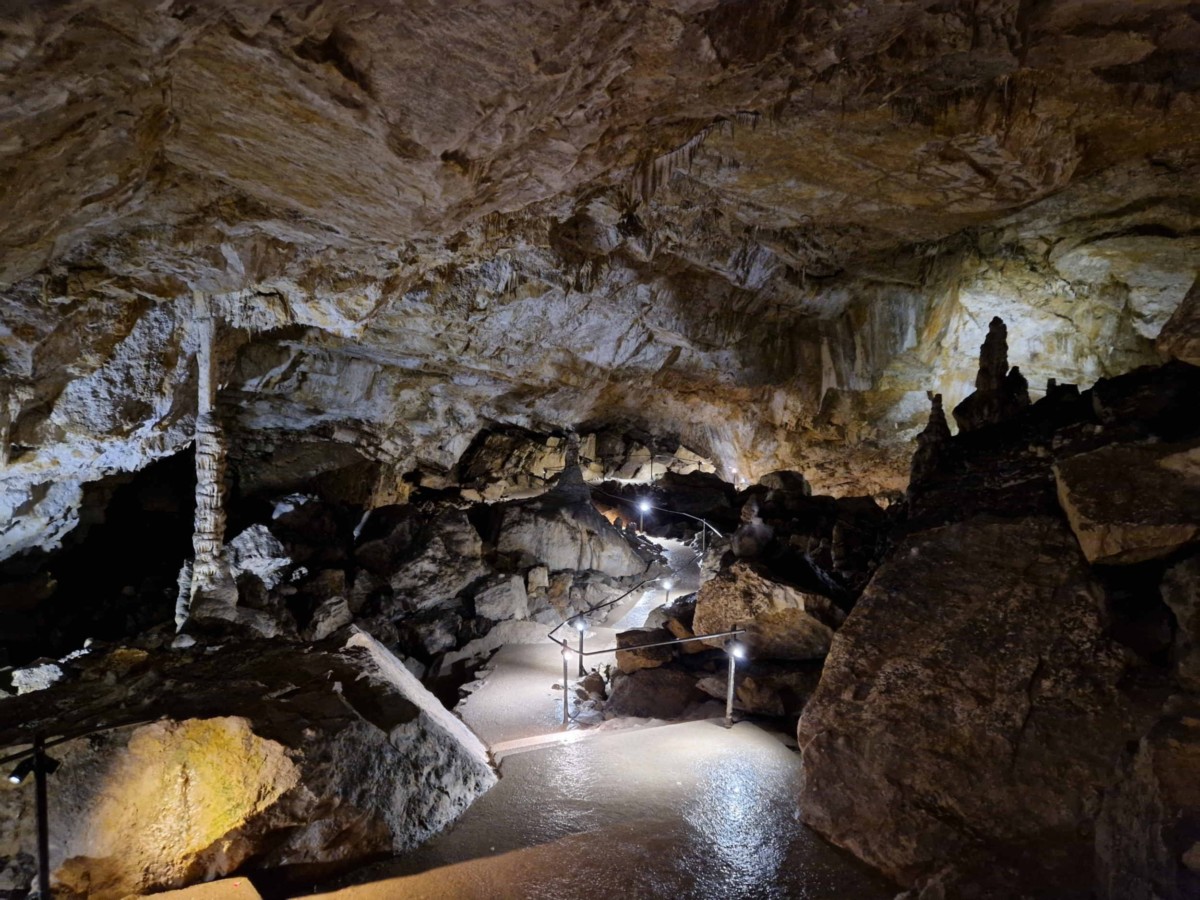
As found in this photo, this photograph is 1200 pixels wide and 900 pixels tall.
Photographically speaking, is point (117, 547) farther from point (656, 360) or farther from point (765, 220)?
point (765, 220)

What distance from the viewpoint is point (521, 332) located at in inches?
547

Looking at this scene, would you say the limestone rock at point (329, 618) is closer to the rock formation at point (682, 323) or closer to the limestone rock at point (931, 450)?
the rock formation at point (682, 323)

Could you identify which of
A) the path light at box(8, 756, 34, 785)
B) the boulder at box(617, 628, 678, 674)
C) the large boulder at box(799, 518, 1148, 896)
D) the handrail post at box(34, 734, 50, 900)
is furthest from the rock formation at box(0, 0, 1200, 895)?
the path light at box(8, 756, 34, 785)

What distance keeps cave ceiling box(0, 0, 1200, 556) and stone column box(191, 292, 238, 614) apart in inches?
17.4

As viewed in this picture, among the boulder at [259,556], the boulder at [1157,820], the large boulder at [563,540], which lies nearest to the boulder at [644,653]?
the boulder at [1157,820]

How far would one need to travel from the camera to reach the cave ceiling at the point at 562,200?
12.3ft

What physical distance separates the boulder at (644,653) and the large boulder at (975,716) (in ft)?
12.1

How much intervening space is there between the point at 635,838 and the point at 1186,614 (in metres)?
4.57

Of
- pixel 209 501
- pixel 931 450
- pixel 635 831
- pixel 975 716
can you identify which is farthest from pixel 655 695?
pixel 209 501

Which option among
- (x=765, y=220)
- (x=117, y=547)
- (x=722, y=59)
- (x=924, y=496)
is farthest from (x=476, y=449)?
(x=722, y=59)

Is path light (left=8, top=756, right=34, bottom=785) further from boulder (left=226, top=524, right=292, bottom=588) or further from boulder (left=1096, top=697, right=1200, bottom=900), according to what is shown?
boulder (left=226, top=524, right=292, bottom=588)

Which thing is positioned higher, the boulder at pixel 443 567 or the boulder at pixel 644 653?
the boulder at pixel 443 567

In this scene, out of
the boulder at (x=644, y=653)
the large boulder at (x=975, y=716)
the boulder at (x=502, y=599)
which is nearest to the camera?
the large boulder at (x=975, y=716)

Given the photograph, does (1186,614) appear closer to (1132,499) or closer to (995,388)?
(1132,499)
